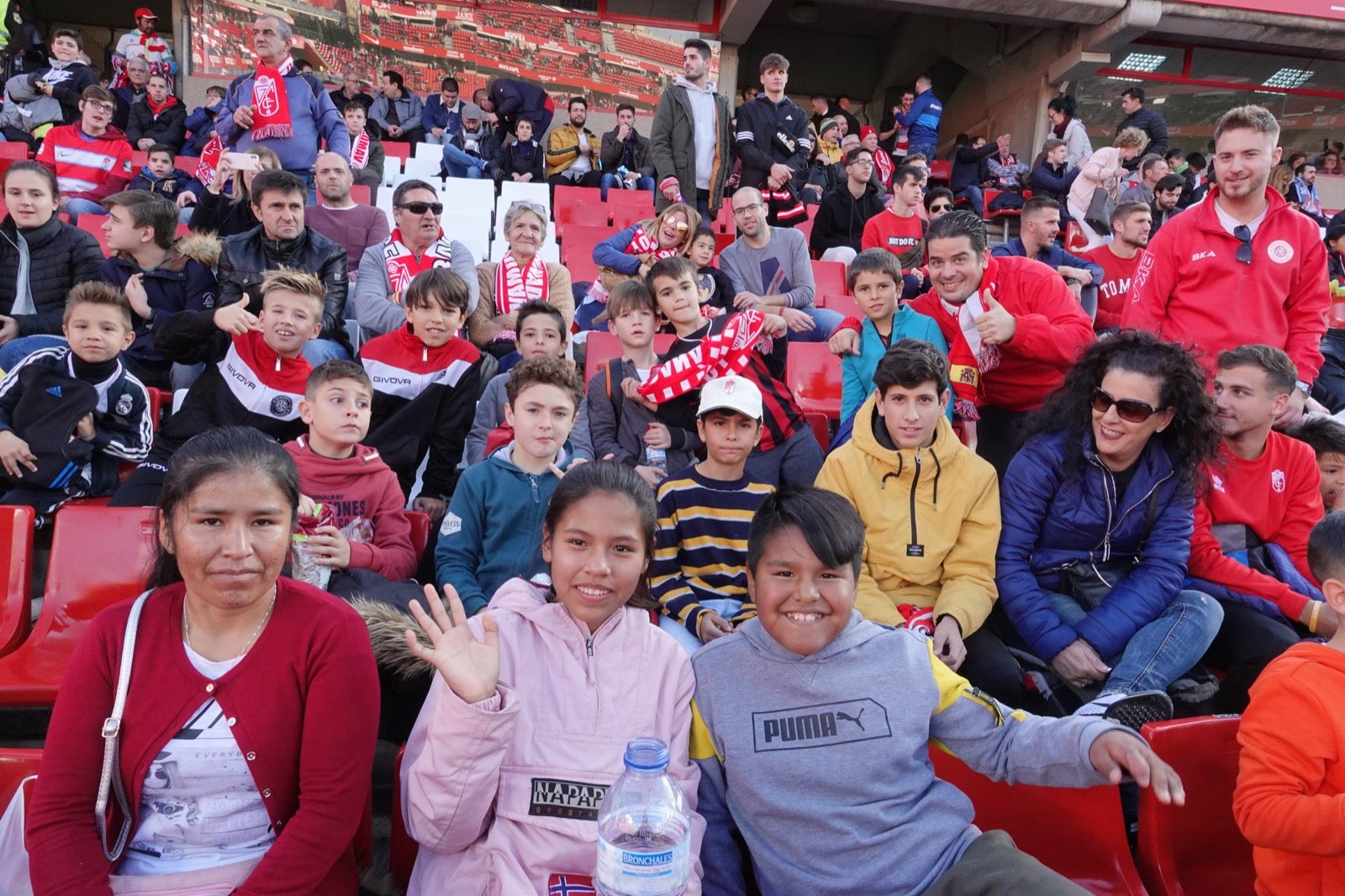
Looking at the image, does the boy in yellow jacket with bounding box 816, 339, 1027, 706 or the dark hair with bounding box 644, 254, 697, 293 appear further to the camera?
the dark hair with bounding box 644, 254, 697, 293

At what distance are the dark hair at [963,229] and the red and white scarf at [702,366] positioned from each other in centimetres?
83

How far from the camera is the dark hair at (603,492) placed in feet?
5.64

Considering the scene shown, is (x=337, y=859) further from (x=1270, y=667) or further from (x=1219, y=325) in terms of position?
(x=1219, y=325)

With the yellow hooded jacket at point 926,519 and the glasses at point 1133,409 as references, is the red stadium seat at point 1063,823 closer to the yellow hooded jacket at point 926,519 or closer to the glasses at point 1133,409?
the yellow hooded jacket at point 926,519

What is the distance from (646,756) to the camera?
1.37 metres

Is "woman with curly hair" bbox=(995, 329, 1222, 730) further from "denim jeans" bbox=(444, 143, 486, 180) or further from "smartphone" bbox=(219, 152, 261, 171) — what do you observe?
"denim jeans" bbox=(444, 143, 486, 180)

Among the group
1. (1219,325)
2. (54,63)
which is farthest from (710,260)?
(54,63)

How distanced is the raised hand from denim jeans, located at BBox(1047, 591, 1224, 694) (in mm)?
1647

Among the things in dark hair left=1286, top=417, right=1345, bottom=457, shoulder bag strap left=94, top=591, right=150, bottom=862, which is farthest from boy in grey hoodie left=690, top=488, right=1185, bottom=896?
dark hair left=1286, top=417, right=1345, bottom=457

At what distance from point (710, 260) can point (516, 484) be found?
258 centimetres

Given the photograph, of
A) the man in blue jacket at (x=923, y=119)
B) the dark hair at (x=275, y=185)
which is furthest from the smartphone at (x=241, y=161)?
the man in blue jacket at (x=923, y=119)

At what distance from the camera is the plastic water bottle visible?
49.2 inches

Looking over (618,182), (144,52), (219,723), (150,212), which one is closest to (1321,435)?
(219,723)

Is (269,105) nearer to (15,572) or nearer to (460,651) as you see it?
(15,572)
